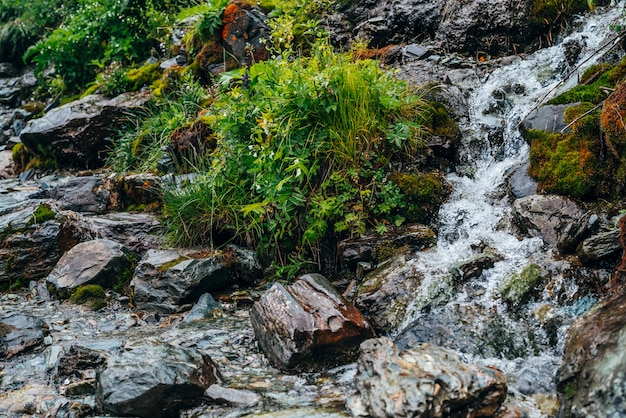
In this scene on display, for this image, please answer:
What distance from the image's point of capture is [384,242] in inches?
205

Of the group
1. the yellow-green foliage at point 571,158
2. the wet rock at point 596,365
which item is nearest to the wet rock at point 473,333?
the wet rock at point 596,365

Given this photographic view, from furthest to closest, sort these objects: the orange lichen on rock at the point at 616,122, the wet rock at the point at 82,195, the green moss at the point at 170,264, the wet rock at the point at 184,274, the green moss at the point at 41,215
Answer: the wet rock at the point at 82,195 < the green moss at the point at 41,215 < the green moss at the point at 170,264 < the wet rock at the point at 184,274 < the orange lichen on rock at the point at 616,122

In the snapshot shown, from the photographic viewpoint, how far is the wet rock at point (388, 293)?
4.51 metres

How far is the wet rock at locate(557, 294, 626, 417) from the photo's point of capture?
8.87 feet

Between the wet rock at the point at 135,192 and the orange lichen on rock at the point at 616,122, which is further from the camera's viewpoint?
the wet rock at the point at 135,192

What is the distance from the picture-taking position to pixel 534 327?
13.2 feet

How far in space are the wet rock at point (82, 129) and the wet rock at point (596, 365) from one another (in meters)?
7.65

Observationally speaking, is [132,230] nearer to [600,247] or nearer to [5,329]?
[5,329]

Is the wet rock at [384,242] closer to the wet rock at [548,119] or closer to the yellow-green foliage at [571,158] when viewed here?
the yellow-green foliage at [571,158]

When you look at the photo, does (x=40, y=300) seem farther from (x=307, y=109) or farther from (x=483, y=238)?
(x=483, y=238)

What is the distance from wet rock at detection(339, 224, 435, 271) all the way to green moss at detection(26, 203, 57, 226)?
3914mm

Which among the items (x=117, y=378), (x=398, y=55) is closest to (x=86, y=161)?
(x=398, y=55)

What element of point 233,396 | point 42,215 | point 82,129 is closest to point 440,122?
point 233,396

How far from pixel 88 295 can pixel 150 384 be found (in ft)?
9.07
